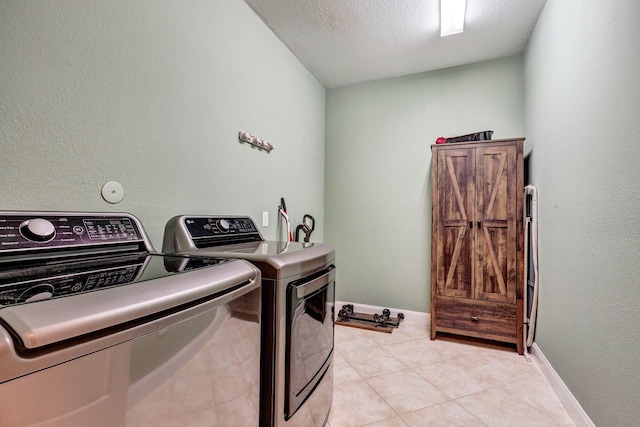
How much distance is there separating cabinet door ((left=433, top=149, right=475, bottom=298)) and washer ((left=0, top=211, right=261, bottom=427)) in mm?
2148

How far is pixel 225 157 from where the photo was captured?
201 cm

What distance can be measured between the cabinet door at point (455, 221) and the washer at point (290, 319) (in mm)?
1523

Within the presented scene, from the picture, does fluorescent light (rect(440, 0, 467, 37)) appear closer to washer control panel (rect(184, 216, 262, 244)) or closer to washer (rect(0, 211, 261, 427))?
washer control panel (rect(184, 216, 262, 244))

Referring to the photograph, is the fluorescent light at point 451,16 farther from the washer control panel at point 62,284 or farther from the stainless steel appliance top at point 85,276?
the washer control panel at point 62,284

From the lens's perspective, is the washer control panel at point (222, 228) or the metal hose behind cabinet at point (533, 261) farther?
the metal hose behind cabinet at point (533, 261)

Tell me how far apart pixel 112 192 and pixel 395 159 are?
2.68m

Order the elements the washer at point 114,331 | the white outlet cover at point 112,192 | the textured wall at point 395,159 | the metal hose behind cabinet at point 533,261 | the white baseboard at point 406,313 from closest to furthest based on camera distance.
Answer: the washer at point 114,331 < the white outlet cover at point 112,192 < the metal hose behind cabinet at point 533,261 < the textured wall at point 395,159 < the white baseboard at point 406,313

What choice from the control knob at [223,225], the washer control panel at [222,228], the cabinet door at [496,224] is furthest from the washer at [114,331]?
the cabinet door at [496,224]

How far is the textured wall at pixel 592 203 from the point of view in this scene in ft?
3.82

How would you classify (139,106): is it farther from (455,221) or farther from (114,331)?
(455,221)

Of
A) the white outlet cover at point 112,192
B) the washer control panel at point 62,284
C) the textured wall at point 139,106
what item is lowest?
the washer control panel at point 62,284

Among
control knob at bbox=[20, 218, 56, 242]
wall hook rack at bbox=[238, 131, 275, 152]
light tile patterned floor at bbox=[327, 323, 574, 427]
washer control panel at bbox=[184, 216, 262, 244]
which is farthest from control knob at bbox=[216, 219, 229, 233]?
light tile patterned floor at bbox=[327, 323, 574, 427]

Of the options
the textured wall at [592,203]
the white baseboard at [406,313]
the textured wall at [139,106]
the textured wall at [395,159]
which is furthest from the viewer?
the white baseboard at [406,313]

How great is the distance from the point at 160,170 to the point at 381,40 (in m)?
2.17
